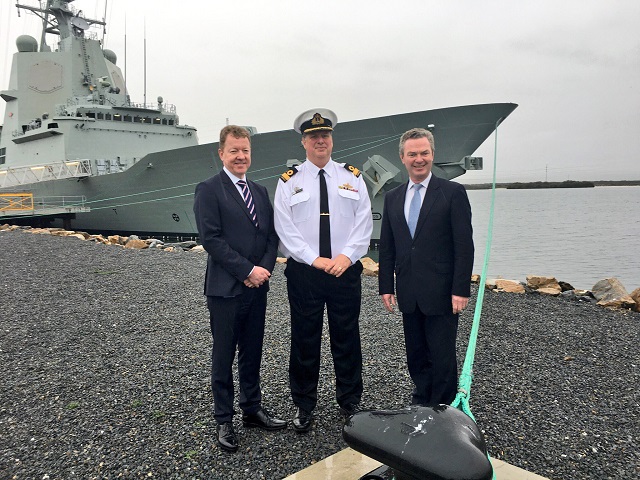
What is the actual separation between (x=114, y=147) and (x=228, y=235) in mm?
17312

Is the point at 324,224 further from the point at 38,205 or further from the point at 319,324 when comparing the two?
the point at 38,205

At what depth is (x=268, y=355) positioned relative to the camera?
3977 millimetres

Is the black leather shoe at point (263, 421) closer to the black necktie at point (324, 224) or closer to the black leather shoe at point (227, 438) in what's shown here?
the black leather shoe at point (227, 438)

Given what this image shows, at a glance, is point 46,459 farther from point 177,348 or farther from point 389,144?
point 389,144

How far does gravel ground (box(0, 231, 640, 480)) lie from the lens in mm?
2354

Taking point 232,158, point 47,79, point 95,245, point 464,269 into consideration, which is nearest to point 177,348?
point 232,158

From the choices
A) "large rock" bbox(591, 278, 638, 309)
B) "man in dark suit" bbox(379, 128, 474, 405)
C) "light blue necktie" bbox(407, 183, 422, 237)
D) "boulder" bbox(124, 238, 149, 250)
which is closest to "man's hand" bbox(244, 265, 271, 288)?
"man in dark suit" bbox(379, 128, 474, 405)

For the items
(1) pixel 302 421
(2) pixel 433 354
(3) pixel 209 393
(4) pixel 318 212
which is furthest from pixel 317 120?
(3) pixel 209 393

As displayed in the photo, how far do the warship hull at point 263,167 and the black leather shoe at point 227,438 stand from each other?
368 inches

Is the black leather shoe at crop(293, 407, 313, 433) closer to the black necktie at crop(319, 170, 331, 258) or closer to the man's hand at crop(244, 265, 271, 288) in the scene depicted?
the man's hand at crop(244, 265, 271, 288)

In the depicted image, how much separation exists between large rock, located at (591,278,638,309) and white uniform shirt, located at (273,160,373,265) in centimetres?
528

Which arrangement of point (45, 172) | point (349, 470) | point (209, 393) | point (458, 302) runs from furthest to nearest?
point (45, 172), point (209, 393), point (458, 302), point (349, 470)

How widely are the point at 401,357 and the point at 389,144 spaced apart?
8.38m

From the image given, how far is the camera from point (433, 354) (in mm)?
2348
